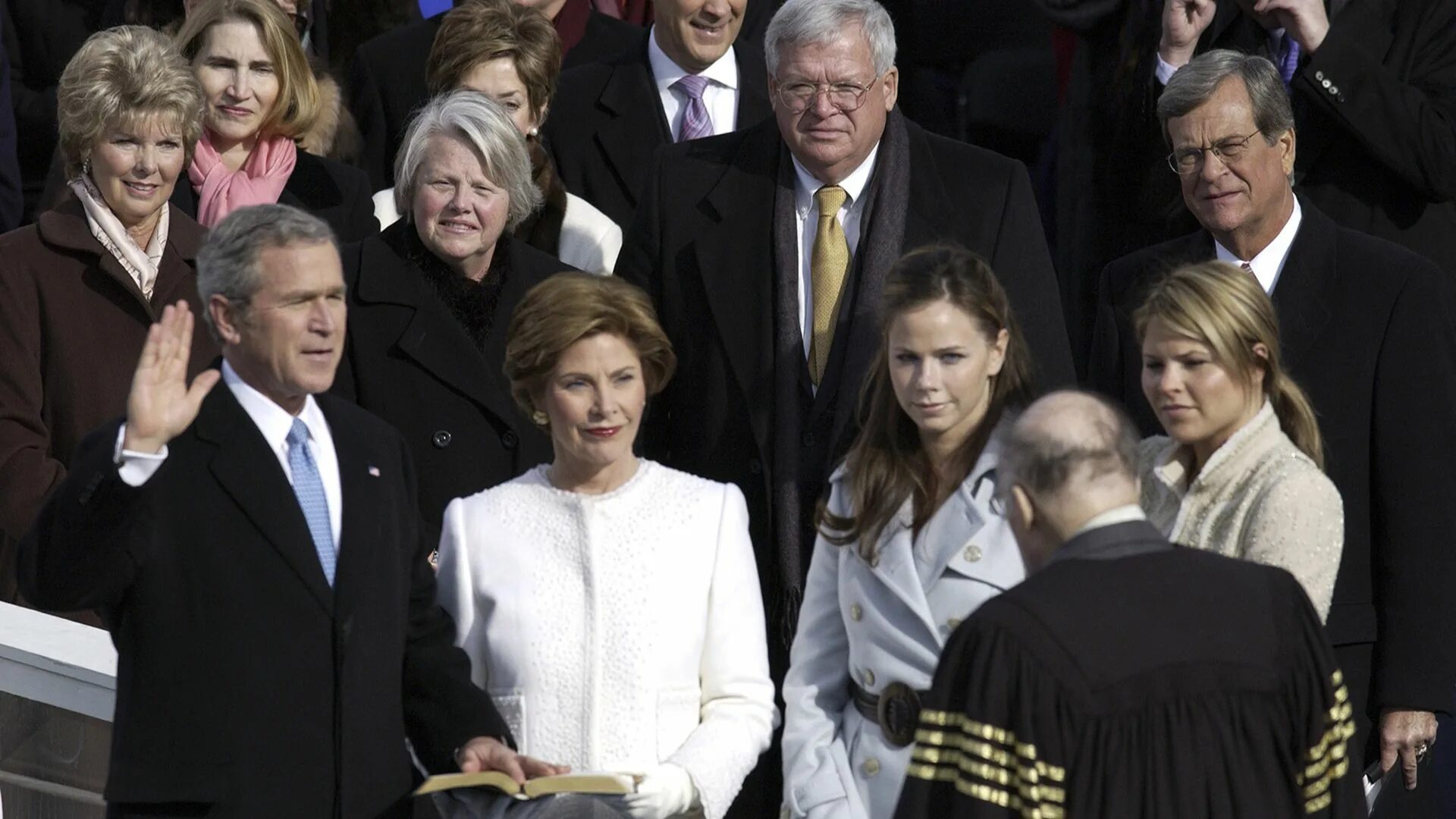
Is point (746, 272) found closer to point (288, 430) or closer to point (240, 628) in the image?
point (288, 430)

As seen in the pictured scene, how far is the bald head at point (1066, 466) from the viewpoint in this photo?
138 inches

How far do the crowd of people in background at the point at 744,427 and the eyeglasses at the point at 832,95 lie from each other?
0.01 m

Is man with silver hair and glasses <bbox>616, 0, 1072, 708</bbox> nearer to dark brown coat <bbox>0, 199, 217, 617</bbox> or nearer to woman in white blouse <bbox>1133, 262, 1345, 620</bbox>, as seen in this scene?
woman in white blouse <bbox>1133, 262, 1345, 620</bbox>

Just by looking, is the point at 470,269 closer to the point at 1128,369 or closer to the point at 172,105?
the point at 172,105

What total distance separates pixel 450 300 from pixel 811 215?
89 cm

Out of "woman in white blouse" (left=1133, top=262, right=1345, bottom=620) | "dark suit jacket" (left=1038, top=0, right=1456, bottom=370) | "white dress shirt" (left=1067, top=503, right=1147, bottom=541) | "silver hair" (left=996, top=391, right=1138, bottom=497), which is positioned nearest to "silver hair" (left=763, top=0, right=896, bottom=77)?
"woman in white blouse" (left=1133, top=262, right=1345, bottom=620)

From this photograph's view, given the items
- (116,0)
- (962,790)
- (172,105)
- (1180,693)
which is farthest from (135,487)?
(116,0)

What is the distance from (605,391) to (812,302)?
0.99 m

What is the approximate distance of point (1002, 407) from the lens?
175 inches

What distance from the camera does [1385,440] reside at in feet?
16.1

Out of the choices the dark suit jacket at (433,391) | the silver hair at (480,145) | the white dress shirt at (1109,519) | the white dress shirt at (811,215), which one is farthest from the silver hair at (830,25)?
the white dress shirt at (1109,519)

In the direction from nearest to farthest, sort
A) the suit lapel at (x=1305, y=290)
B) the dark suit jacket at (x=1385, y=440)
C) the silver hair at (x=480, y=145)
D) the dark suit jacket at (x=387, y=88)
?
the dark suit jacket at (x=1385, y=440) < the suit lapel at (x=1305, y=290) < the silver hair at (x=480, y=145) < the dark suit jacket at (x=387, y=88)

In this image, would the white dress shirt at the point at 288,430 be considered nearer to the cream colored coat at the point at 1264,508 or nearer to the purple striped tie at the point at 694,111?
the cream colored coat at the point at 1264,508

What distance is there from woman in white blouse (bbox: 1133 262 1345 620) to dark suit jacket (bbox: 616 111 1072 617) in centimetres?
68
